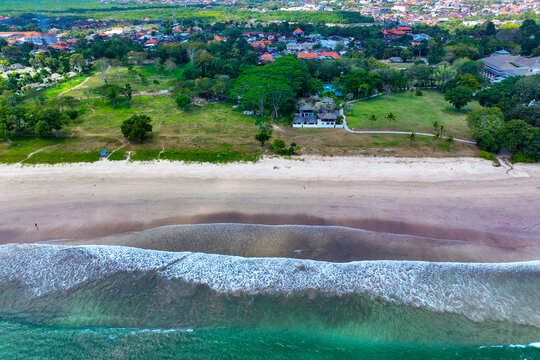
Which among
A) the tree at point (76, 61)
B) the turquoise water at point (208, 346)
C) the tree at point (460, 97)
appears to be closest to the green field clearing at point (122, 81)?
the tree at point (76, 61)

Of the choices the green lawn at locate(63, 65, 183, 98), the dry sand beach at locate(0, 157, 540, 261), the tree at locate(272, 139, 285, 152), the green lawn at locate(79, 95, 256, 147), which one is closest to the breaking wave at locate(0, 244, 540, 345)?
the dry sand beach at locate(0, 157, 540, 261)

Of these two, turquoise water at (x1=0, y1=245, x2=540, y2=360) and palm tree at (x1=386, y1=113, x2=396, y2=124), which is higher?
palm tree at (x1=386, y1=113, x2=396, y2=124)

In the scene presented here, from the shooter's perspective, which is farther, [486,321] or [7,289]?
[7,289]

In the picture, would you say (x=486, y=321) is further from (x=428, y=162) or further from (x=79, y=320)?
(x=79, y=320)

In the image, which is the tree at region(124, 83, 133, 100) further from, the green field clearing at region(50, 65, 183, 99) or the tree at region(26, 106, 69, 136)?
the tree at region(26, 106, 69, 136)

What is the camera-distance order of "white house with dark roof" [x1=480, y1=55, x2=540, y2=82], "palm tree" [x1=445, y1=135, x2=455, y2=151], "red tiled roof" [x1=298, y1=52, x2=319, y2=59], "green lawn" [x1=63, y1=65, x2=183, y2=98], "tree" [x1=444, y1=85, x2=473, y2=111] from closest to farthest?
"palm tree" [x1=445, y1=135, x2=455, y2=151] < "tree" [x1=444, y1=85, x2=473, y2=111] < "green lawn" [x1=63, y1=65, x2=183, y2=98] < "white house with dark roof" [x1=480, y1=55, x2=540, y2=82] < "red tiled roof" [x1=298, y1=52, x2=319, y2=59]

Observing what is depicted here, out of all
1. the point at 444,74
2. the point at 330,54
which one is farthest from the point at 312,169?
the point at 330,54

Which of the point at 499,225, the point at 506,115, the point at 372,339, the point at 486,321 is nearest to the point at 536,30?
the point at 506,115
